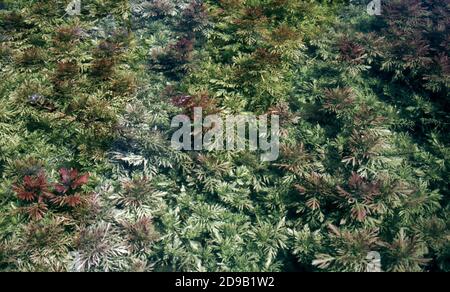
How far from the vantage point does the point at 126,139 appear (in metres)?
6.47

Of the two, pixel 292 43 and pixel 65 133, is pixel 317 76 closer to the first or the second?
pixel 292 43

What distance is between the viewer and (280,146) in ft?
20.6

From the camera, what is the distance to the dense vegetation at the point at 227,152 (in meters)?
5.35

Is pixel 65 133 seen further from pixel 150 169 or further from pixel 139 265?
pixel 139 265

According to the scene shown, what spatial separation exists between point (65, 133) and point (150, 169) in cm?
171

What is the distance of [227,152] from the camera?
20.6 feet

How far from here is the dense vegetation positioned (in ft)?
17.5
